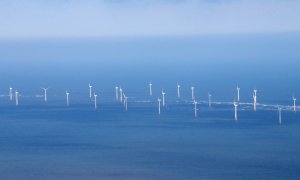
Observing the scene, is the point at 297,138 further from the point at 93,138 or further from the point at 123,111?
the point at 123,111

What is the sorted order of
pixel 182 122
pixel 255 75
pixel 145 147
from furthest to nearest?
pixel 255 75 → pixel 182 122 → pixel 145 147

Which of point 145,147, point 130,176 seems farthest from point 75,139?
point 130,176

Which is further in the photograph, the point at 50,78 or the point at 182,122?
the point at 50,78

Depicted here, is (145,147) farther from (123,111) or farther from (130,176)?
(123,111)

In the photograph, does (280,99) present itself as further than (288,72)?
No

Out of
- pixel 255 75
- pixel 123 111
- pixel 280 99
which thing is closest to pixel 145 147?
pixel 123 111

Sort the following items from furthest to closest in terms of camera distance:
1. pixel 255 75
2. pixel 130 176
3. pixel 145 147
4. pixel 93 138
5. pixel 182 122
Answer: pixel 255 75 → pixel 182 122 → pixel 93 138 → pixel 145 147 → pixel 130 176

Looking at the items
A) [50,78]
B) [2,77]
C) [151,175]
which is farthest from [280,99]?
[2,77]

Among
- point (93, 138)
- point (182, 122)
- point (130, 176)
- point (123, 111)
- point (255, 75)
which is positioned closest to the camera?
point (130, 176)
